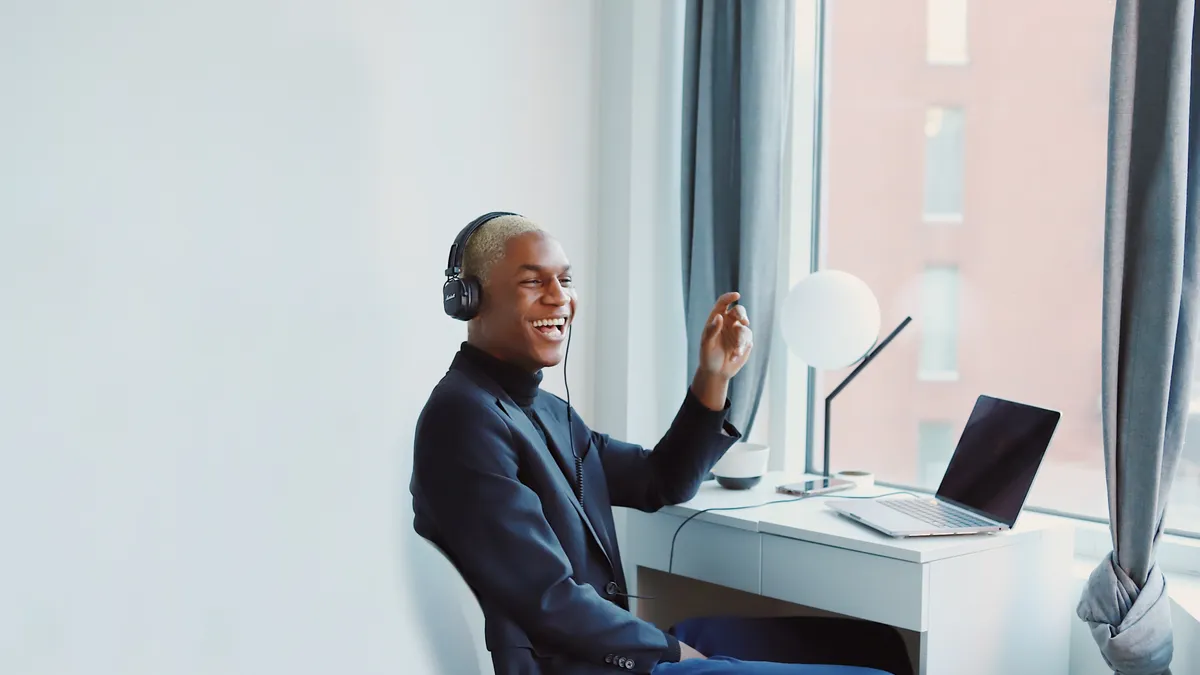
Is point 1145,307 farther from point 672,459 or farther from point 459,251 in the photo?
point 459,251

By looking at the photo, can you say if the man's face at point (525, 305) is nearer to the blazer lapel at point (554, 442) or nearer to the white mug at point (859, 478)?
the blazer lapel at point (554, 442)

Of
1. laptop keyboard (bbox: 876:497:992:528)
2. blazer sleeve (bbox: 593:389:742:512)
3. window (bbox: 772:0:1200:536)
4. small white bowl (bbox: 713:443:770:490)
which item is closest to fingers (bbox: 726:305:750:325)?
blazer sleeve (bbox: 593:389:742:512)

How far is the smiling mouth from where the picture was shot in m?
1.61

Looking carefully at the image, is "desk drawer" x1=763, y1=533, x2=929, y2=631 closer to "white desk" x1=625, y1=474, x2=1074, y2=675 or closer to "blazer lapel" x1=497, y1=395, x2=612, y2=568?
"white desk" x1=625, y1=474, x2=1074, y2=675

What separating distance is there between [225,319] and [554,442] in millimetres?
613

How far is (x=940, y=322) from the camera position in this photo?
2.54 metres

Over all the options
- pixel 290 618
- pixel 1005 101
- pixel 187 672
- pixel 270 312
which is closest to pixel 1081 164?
pixel 1005 101

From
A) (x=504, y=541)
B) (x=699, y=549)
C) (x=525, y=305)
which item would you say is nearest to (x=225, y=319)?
(x=525, y=305)

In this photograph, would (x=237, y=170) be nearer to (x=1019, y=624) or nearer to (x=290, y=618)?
(x=290, y=618)

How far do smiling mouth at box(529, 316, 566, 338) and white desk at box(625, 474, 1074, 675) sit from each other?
1.89 feet

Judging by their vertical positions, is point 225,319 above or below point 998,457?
above

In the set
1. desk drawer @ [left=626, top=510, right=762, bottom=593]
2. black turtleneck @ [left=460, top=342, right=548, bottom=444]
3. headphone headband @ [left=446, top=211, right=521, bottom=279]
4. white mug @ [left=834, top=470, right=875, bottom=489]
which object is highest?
headphone headband @ [left=446, top=211, right=521, bottom=279]

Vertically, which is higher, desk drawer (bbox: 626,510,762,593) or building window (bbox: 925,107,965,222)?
building window (bbox: 925,107,965,222)

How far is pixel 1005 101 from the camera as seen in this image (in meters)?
2.37
